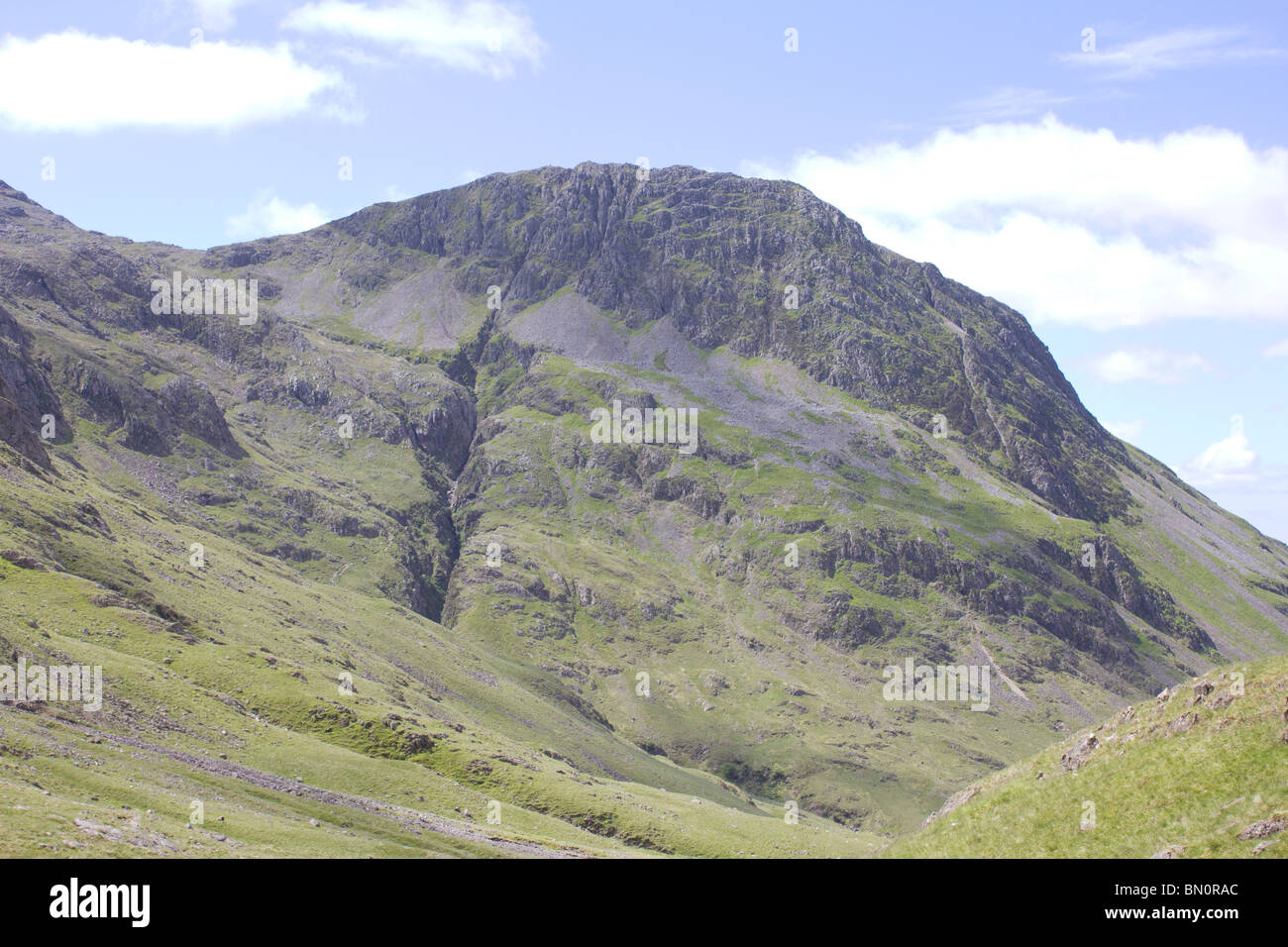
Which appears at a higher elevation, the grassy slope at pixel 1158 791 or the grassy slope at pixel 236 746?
the grassy slope at pixel 1158 791

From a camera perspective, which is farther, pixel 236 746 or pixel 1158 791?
pixel 236 746

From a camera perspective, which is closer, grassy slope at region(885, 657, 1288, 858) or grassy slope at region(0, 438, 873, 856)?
grassy slope at region(885, 657, 1288, 858)

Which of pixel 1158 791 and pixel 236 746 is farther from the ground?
pixel 1158 791

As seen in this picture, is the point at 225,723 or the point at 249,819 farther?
the point at 225,723

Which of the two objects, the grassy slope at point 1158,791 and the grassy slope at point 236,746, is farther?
the grassy slope at point 236,746

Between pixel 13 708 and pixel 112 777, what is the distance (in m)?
17.4

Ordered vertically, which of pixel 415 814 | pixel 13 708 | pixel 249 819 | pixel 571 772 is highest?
pixel 13 708

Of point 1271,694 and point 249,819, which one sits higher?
point 1271,694

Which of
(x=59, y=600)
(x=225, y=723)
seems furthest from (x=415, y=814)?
(x=59, y=600)

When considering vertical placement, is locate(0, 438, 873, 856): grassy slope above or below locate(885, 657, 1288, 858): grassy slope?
below
